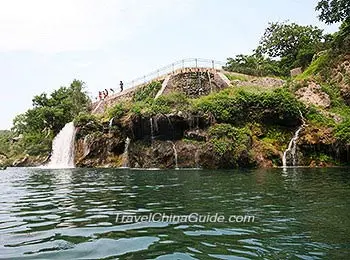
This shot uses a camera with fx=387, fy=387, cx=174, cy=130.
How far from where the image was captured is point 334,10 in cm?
3198

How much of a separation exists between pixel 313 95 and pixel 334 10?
7.17 m

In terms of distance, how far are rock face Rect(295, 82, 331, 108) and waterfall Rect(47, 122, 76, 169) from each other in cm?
2037

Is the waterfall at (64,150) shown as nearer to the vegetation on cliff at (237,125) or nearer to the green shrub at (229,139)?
the vegetation on cliff at (237,125)

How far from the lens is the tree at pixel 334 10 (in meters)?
31.7

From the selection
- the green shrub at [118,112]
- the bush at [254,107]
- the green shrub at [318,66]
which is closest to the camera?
the bush at [254,107]

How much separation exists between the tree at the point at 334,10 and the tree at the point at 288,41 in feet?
53.1

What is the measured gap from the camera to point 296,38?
52906 millimetres

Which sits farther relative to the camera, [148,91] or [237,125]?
[148,91]

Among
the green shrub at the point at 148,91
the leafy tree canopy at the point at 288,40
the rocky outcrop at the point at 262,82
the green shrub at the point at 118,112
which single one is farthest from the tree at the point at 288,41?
the green shrub at the point at 118,112

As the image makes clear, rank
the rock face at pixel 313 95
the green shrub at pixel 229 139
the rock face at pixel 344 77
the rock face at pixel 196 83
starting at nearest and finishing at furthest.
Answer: the green shrub at pixel 229 139 < the rock face at pixel 313 95 < the rock face at pixel 344 77 < the rock face at pixel 196 83

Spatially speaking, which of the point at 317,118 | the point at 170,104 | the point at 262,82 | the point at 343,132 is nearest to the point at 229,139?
the point at 170,104

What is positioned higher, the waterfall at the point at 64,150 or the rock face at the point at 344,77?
the rock face at the point at 344,77

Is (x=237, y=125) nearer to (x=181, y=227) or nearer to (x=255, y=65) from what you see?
(x=181, y=227)

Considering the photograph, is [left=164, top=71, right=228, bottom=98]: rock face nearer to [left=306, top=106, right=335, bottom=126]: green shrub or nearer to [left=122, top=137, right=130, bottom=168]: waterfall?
[left=122, top=137, right=130, bottom=168]: waterfall
